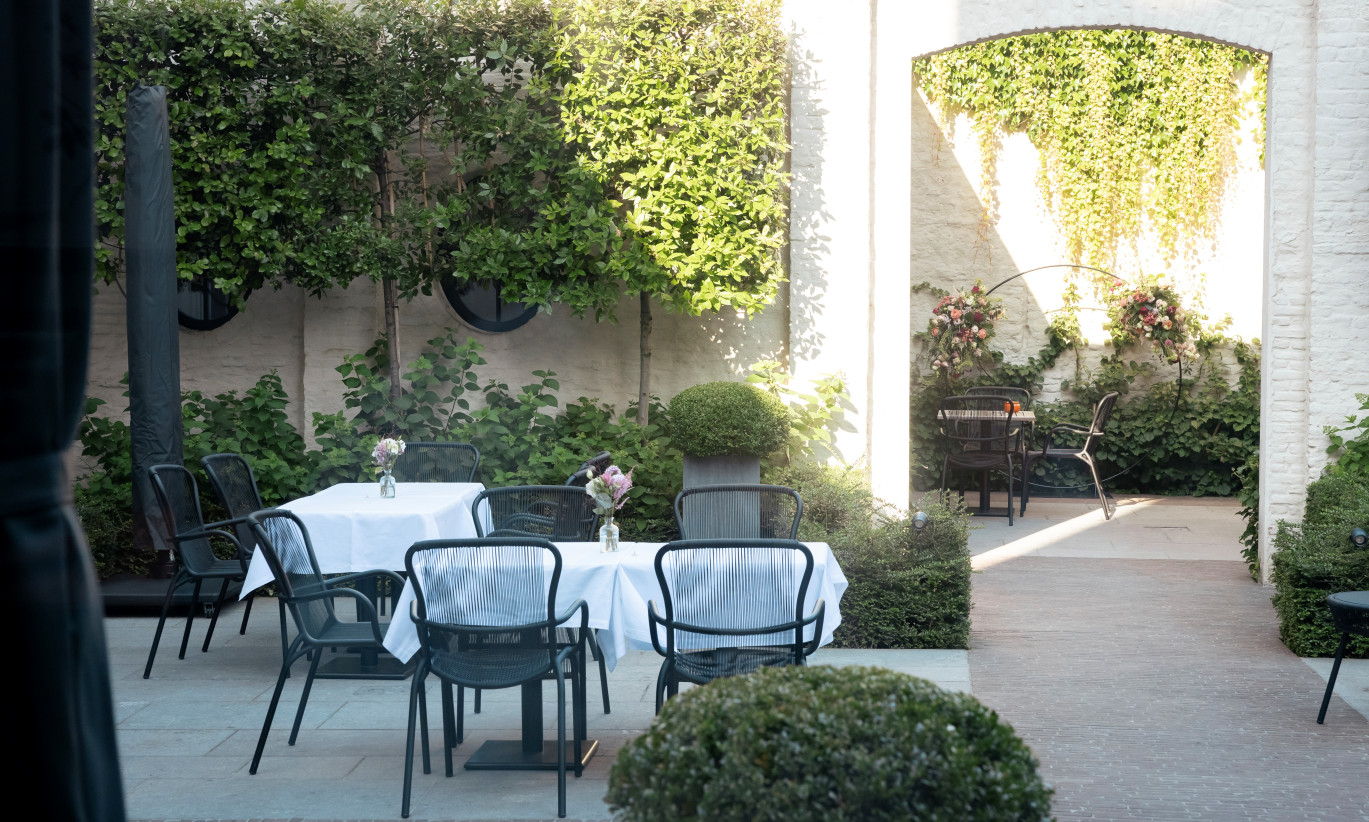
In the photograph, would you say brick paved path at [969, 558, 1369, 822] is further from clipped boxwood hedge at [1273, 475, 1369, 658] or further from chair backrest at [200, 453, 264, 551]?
chair backrest at [200, 453, 264, 551]

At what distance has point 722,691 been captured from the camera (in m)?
2.50

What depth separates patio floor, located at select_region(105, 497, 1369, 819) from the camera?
4359 mm

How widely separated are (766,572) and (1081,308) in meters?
9.88

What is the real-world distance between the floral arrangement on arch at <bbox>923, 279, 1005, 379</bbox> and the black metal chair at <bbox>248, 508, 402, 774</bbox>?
8.74m

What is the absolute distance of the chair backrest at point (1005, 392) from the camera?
12.6 meters

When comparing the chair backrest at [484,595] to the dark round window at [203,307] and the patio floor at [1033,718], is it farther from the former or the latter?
the dark round window at [203,307]

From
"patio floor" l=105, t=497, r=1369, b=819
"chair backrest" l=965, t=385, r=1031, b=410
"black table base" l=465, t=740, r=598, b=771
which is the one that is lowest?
"patio floor" l=105, t=497, r=1369, b=819

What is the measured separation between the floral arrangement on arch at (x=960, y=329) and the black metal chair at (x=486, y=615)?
9035 mm

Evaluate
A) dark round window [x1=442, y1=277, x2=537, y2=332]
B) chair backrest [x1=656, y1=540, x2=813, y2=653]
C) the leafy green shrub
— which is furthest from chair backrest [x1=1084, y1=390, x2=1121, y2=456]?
chair backrest [x1=656, y1=540, x2=813, y2=653]

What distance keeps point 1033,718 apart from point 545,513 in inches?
101

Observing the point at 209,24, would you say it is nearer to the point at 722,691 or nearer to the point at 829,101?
the point at 829,101

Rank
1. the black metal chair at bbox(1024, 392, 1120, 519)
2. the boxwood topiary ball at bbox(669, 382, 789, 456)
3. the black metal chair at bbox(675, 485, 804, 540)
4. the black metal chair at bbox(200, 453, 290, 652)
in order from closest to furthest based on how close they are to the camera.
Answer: the black metal chair at bbox(675, 485, 804, 540), the black metal chair at bbox(200, 453, 290, 652), the boxwood topiary ball at bbox(669, 382, 789, 456), the black metal chair at bbox(1024, 392, 1120, 519)

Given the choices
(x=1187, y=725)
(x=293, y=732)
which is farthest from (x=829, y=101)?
(x=293, y=732)

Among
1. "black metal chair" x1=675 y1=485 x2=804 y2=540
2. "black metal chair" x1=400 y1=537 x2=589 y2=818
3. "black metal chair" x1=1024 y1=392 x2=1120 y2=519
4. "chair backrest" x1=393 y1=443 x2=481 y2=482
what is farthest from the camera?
"black metal chair" x1=1024 y1=392 x2=1120 y2=519
